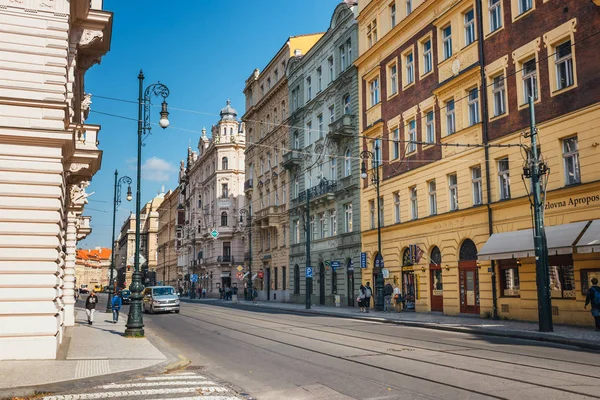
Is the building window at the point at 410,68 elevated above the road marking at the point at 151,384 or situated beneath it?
elevated above

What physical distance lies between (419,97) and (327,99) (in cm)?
1406

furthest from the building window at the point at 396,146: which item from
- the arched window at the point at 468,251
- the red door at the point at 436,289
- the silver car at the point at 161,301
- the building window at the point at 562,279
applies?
the silver car at the point at 161,301

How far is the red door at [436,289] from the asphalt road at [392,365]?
11.5 m

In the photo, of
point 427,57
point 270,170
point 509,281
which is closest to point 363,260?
point 427,57

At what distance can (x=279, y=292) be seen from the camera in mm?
57562

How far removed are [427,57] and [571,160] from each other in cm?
1294

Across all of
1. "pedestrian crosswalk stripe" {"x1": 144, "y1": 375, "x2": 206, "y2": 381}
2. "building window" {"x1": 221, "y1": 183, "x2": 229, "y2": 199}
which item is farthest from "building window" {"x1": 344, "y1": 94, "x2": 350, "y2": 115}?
"building window" {"x1": 221, "y1": 183, "x2": 229, "y2": 199}

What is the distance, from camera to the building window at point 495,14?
92.5 ft

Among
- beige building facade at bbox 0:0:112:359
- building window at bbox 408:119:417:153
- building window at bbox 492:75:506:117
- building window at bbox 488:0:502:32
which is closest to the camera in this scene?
beige building facade at bbox 0:0:112:359

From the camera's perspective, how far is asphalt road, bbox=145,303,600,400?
9.95 meters

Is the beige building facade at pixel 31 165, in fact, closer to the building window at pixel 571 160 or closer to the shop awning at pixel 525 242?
the shop awning at pixel 525 242

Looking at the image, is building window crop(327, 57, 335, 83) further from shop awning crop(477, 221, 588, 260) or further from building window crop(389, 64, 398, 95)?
shop awning crop(477, 221, 588, 260)

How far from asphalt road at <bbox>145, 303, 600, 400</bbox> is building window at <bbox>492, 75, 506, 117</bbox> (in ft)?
39.1

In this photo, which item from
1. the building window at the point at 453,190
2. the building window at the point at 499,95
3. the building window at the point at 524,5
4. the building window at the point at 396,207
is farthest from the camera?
the building window at the point at 396,207
